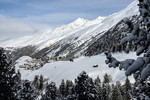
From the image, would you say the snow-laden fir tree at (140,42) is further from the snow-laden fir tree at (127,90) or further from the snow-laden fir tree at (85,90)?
the snow-laden fir tree at (127,90)

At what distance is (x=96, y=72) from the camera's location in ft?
580

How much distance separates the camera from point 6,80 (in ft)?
78.6

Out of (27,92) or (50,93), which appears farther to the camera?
(50,93)

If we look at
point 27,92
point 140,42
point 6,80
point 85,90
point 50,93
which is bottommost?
point 140,42

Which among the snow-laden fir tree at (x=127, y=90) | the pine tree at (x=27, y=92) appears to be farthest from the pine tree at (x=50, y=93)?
the snow-laden fir tree at (x=127, y=90)

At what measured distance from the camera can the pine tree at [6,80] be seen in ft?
76.9

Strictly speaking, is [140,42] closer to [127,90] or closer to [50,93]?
[50,93]

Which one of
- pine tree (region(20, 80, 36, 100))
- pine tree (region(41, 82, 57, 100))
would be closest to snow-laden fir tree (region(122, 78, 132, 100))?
pine tree (region(41, 82, 57, 100))

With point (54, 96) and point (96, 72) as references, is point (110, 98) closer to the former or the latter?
point (54, 96)

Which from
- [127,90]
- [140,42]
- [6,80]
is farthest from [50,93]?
[140,42]

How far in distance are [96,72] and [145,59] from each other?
172 m

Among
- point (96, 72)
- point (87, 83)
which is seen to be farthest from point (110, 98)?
point (96, 72)

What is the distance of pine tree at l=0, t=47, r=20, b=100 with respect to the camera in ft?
76.9

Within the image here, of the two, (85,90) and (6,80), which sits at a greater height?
(6,80)
